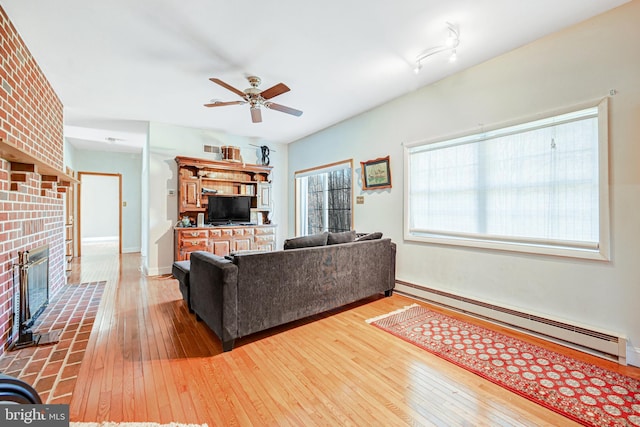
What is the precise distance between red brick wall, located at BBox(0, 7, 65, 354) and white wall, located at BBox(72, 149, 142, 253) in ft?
13.0

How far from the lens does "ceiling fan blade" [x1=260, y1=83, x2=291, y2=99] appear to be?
285 centimetres

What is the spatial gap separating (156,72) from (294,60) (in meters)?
1.55

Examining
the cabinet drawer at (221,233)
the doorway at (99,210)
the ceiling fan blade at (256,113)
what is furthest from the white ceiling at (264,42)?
the doorway at (99,210)

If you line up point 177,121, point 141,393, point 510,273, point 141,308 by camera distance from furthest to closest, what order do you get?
point 177,121 < point 141,308 < point 510,273 < point 141,393

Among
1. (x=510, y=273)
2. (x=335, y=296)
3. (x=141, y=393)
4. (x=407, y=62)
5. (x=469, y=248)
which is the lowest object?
(x=141, y=393)

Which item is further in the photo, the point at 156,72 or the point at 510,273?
the point at 156,72

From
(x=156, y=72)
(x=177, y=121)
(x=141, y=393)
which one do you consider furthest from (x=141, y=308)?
(x=177, y=121)

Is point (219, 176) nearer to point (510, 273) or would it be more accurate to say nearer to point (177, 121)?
point (177, 121)

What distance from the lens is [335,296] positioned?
300cm

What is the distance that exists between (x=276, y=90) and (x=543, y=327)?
3380mm

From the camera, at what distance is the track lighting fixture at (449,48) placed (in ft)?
7.96

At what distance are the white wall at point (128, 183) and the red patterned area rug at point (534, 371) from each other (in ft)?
23.3

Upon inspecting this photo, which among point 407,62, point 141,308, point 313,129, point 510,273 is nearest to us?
point 510,273

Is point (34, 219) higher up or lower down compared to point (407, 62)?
lower down
